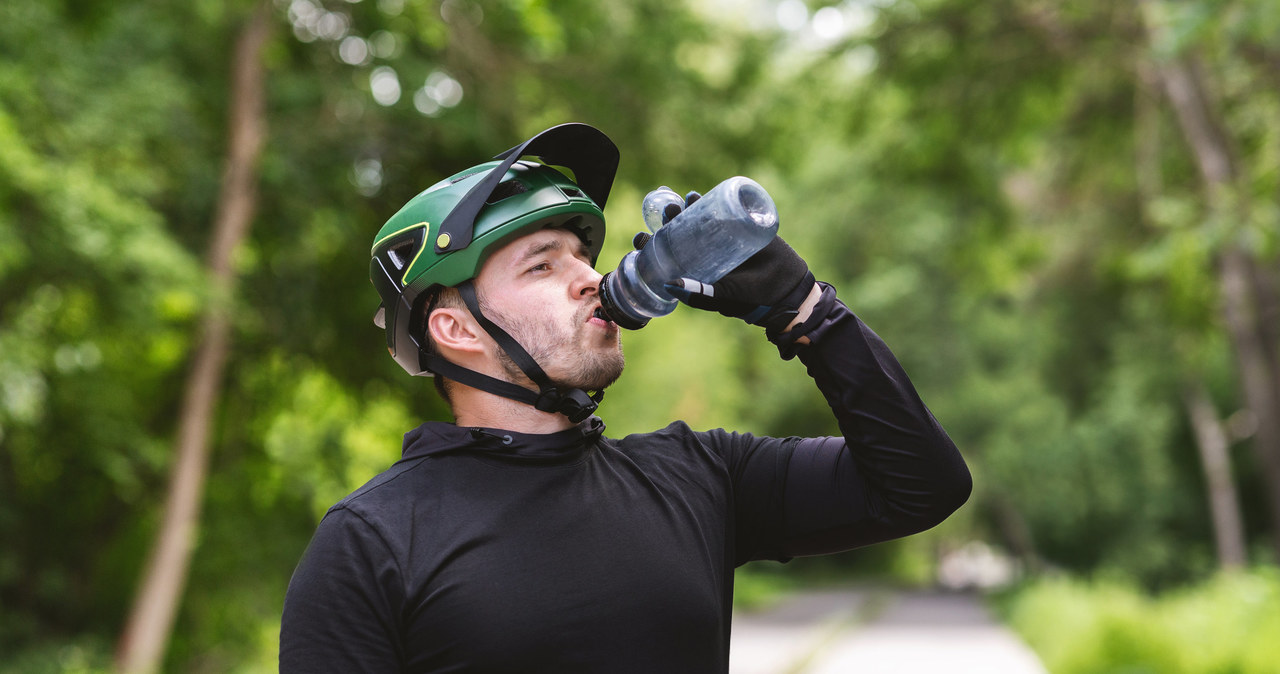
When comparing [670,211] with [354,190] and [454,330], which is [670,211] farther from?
[354,190]

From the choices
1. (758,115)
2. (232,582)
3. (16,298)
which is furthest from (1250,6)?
(232,582)

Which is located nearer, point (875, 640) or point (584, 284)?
point (584, 284)

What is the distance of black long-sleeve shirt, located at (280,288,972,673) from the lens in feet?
6.37

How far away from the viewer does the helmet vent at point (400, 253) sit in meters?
2.47

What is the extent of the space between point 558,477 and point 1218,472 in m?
26.4

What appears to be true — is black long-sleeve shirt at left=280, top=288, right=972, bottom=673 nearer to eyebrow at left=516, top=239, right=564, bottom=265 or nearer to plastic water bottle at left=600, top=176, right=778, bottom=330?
plastic water bottle at left=600, top=176, right=778, bottom=330

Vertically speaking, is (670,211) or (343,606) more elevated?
(670,211)

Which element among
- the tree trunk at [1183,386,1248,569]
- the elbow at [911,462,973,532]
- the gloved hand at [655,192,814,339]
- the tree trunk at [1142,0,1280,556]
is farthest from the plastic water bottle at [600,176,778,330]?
the tree trunk at [1183,386,1248,569]

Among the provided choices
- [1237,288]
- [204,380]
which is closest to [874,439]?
[204,380]

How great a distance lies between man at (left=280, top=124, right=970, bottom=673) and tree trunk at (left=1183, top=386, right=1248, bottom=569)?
24790 mm

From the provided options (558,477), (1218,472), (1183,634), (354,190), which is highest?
(1218,472)

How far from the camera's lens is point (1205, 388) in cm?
2636

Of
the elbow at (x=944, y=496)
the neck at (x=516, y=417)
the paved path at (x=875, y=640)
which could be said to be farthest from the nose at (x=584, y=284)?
the paved path at (x=875, y=640)

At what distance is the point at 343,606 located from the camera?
191 cm
